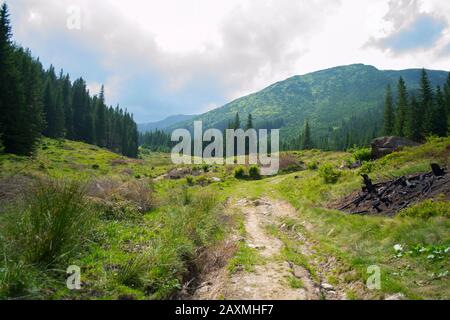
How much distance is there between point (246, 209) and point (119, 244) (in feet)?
33.8

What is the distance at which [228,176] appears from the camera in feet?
115

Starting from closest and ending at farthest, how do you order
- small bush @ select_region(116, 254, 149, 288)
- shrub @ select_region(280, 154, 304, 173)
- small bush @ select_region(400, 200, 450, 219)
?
small bush @ select_region(116, 254, 149, 288), small bush @ select_region(400, 200, 450, 219), shrub @ select_region(280, 154, 304, 173)

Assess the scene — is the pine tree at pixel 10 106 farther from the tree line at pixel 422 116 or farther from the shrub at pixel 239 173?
the tree line at pixel 422 116

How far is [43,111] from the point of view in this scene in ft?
219

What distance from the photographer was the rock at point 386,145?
2597 centimetres

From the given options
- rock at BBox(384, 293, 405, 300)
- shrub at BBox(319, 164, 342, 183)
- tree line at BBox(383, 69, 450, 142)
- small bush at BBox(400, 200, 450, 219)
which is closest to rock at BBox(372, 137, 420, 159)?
shrub at BBox(319, 164, 342, 183)

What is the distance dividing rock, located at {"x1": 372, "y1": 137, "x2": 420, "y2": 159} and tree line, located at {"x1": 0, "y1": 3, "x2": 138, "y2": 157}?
3067 centimetres

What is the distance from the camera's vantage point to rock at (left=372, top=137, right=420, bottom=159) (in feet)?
85.2

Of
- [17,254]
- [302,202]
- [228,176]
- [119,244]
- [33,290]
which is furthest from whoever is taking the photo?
[228,176]

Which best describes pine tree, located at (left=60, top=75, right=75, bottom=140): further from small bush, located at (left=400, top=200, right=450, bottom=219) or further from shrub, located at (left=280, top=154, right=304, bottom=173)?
small bush, located at (left=400, top=200, right=450, bottom=219)

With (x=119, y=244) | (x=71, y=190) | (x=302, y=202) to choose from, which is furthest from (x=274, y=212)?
(x=71, y=190)

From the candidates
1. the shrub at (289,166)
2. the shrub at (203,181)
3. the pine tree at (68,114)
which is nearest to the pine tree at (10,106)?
the shrub at (203,181)

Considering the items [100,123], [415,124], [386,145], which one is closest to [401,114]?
[415,124]

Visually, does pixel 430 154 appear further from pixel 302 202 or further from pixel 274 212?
pixel 274 212
